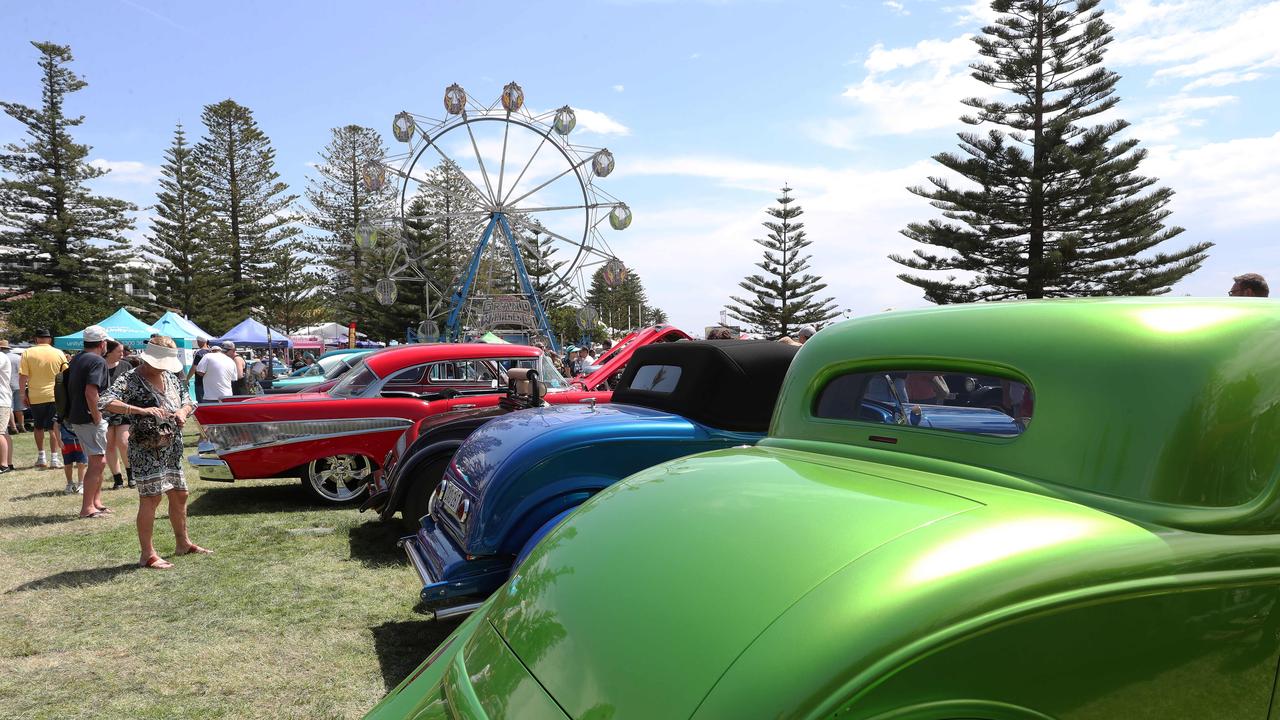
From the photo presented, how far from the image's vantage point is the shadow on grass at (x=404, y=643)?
12.9ft

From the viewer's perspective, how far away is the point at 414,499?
582cm

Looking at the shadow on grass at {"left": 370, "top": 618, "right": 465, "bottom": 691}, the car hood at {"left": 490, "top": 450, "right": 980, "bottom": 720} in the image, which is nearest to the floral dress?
the shadow on grass at {"left": 370, "top": 618, "right": 465, "bottom": 691}

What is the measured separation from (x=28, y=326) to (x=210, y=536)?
1580 inches

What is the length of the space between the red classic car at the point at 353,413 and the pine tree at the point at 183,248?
40.6 meters

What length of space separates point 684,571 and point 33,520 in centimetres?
845

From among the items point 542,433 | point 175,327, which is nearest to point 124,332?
point 175,327

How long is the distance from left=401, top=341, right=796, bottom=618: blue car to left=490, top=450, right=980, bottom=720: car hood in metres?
1.81

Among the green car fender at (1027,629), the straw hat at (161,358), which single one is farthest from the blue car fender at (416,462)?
the green car fender at (1027,629)

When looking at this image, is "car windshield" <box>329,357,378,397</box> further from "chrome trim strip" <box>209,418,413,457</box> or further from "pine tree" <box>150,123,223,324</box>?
"pine tree" <box>150,123,223,324</box>

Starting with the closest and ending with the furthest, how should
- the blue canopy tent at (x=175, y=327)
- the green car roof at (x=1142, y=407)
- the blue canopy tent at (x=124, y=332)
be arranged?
the green car roof at (x=1142, y=407), the blue canopy tent at (x=124, y=332), the blue canopy tent at (x=175, y=327)

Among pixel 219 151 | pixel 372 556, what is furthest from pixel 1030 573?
pixel 219 151

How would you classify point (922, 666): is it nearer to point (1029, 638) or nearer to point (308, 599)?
point (1029, 638)

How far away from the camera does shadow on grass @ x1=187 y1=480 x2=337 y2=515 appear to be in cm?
787

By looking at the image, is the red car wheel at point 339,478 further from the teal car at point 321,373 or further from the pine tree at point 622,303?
the pine tree at point 622,303
